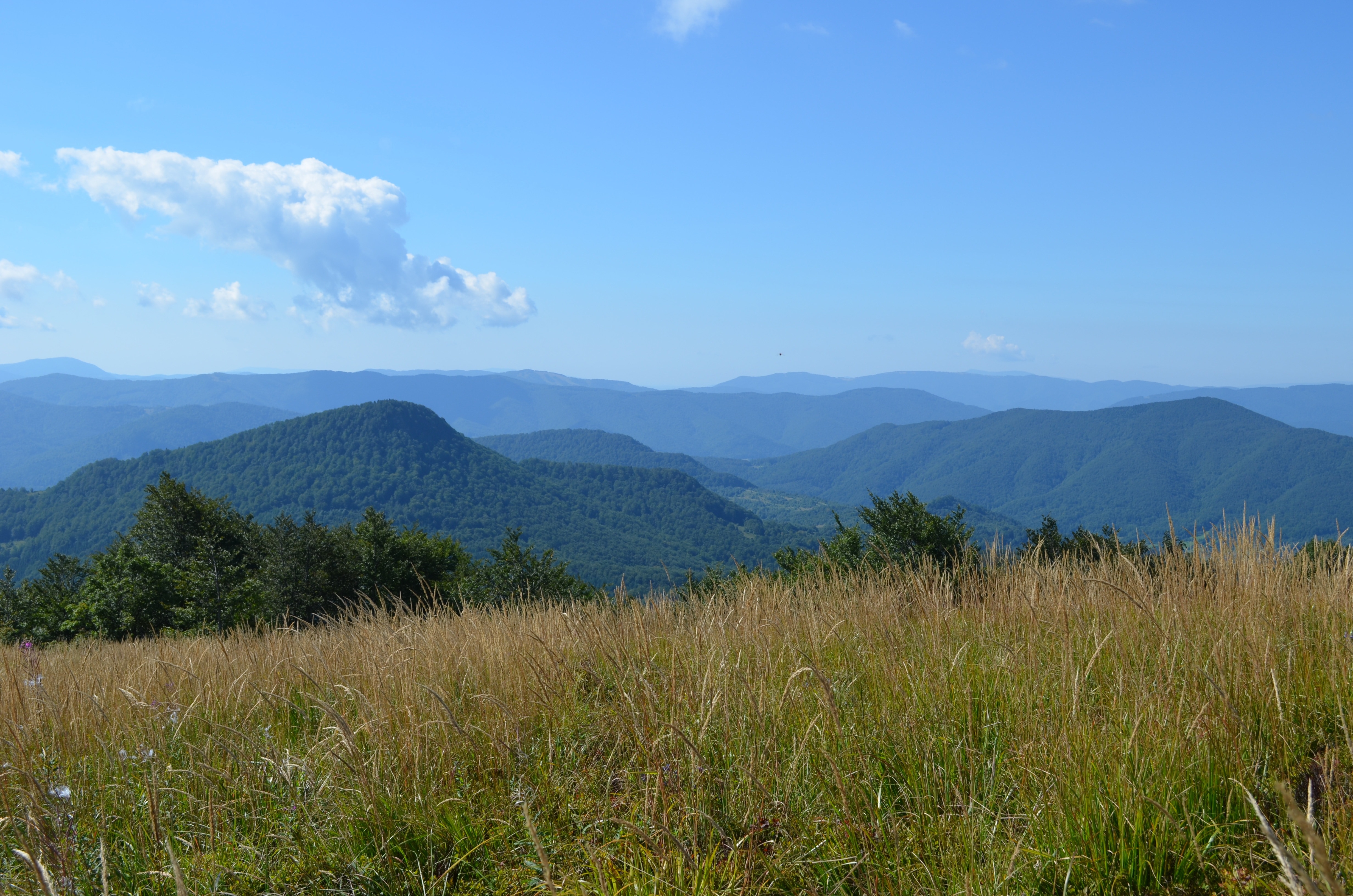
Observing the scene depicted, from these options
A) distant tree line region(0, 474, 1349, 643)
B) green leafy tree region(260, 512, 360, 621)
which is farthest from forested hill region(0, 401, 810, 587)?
Answer: green leafy tree region(260, 512, 360, 621)

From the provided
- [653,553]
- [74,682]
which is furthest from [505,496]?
[74,682]

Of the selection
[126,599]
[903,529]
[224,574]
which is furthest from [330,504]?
[903,529]

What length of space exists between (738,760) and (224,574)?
35900 millimetres

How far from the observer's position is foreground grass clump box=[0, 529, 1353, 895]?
2.10 meters

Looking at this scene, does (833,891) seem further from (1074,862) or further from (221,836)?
(221,836)

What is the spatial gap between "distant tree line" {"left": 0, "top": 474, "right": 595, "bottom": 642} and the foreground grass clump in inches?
919

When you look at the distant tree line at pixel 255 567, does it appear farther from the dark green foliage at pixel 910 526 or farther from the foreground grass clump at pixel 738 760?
the foreground grass clump at pixel 738 760

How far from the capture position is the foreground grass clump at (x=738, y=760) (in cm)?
210

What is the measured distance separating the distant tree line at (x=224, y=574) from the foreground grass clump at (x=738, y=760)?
23.3 meters

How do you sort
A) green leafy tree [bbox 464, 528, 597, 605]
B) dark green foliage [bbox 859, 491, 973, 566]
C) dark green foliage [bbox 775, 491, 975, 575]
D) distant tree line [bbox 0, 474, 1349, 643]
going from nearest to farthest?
dark green foliage [bbox 775, 491, 975, 575], dark green foliage [bbox 859, 491, 973, 566], distant tree line [bbox 0, 474, 1349, 643], green leafy tree [bbox 464, 528, 597, 605]

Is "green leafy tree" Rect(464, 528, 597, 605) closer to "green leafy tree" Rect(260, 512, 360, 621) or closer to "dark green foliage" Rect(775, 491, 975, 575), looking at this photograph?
"green leafy tree" Rect(260, 512, 360, 621)

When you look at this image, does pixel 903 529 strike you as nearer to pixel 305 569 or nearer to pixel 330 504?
pixel 305 569

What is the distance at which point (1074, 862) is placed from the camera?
2.01 m

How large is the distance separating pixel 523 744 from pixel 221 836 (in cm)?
111
